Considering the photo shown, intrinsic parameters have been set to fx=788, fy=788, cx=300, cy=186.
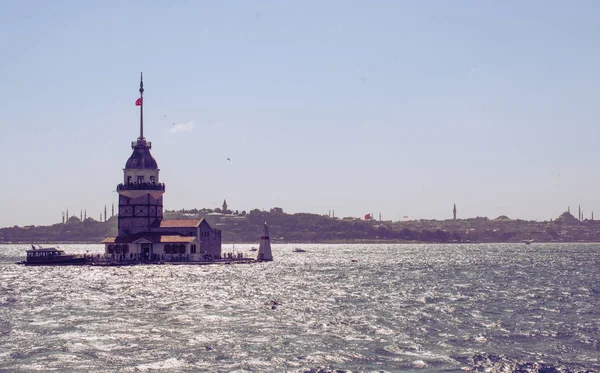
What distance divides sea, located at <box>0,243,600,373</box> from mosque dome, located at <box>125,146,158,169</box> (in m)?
57.1

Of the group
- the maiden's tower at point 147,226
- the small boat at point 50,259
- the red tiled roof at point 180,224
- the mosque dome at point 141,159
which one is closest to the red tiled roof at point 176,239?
the maiden's tower at point 147,226

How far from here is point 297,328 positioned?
4638cm

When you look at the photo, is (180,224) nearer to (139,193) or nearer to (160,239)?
(160,239)

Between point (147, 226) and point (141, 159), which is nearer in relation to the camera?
point (147, 226)

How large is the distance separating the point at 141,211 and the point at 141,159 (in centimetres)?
976

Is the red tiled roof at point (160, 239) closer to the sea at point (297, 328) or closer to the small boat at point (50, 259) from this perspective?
the small boat at point (50, 259)

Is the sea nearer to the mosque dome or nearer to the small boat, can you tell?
the small boat

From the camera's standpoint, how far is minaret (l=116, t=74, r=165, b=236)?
13200cm

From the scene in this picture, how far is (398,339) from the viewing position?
42438 millimetres

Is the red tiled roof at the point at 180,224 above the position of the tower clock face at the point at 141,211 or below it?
below

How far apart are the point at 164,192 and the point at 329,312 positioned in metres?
85.0

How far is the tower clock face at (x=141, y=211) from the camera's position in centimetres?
13212

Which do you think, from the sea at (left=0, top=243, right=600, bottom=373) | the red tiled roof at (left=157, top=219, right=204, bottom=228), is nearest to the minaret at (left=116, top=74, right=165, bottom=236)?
the red tiled roof at (left=157, top=219, right=204, bottom=228)

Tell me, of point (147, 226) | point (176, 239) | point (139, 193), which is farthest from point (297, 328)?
point (139, 193)
